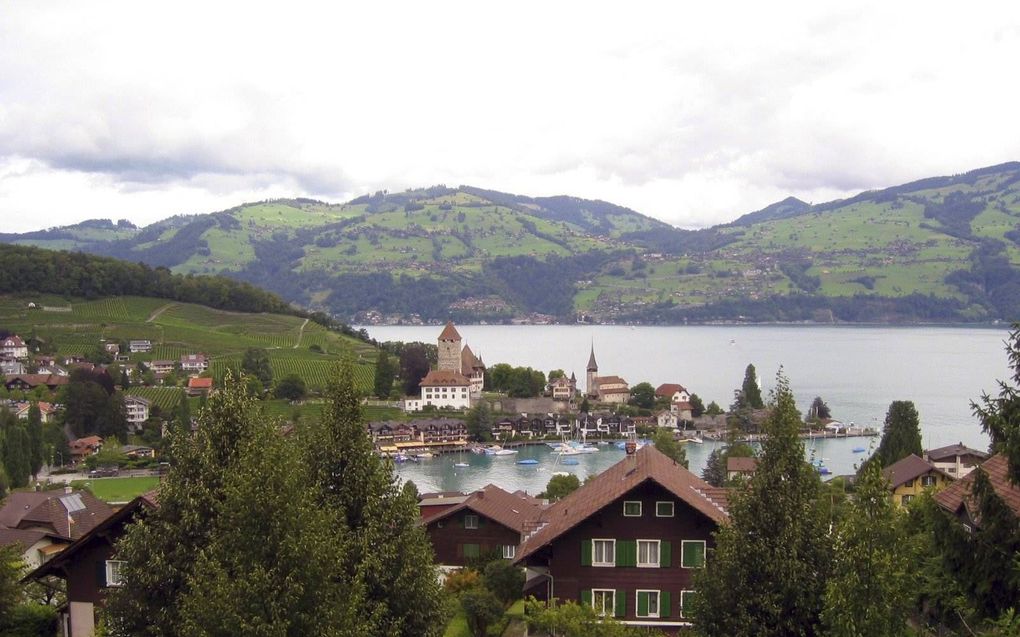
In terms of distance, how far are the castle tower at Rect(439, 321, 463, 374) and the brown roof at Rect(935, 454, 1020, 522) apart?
3148 inches

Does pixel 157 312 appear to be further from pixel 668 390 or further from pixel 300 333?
pixel 668 390

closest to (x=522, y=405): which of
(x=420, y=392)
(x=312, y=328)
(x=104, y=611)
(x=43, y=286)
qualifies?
(x=420, y=392)

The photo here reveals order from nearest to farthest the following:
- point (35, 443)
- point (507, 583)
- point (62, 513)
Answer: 1. point (507, 583)
2. point (62, 513)
3. point (35, 443)

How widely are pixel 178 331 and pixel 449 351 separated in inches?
1229

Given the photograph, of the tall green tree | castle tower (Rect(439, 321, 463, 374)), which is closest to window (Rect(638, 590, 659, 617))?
the tall green tree

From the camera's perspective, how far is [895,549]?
25.6 feet

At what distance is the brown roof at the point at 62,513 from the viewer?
24.7 metres

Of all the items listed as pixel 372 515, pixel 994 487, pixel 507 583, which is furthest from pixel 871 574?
pixel 507 583

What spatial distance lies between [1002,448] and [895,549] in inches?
54.5

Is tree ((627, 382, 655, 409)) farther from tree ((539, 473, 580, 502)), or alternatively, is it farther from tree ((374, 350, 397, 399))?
tree ((539, 473, 580, 502))

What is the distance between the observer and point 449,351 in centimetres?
9412

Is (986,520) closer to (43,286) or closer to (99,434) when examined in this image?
(99,434)

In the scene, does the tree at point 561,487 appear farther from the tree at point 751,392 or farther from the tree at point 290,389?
the tree at point 751,392

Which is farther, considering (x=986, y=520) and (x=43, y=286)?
(x=43, y=286)
